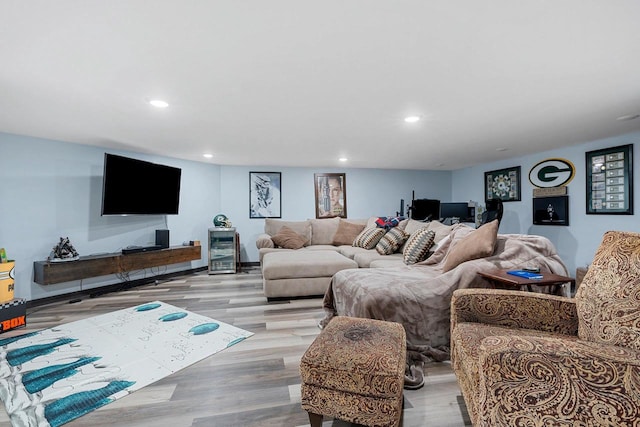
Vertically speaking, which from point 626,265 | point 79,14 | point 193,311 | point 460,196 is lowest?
point 193,311

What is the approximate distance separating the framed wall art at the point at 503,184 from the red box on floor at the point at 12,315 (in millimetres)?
6991

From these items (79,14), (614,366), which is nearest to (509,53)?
(614,366)

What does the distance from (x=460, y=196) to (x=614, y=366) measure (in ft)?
20.8

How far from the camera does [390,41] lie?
158 centimetres

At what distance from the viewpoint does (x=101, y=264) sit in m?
3.64

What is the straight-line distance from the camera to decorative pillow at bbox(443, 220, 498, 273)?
2304 mm

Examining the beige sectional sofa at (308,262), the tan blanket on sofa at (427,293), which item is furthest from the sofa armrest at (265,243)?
the tan blanket on sofa at (427,293)

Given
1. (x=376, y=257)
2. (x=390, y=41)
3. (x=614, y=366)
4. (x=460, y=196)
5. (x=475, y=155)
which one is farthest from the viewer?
(x=460, y=196)

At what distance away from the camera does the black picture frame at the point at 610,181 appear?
3.58m

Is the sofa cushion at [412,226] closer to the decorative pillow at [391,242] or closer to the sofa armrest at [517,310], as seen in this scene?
the decorative pillow at [391,242]

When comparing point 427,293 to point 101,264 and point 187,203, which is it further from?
point 187,203

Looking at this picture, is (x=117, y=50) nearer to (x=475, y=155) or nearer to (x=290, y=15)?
(x=290, y=15)

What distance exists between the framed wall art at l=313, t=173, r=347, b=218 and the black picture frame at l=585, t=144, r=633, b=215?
13.1ft

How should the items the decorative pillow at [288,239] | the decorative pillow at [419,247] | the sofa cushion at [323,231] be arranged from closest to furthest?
1. the decorative pillow at [419,247]
2. the decorative pillow at [288,239]
3. the sofa cushion at [323,231]
